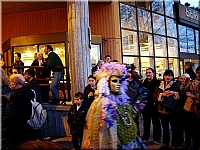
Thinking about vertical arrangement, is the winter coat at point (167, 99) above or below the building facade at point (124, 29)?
below

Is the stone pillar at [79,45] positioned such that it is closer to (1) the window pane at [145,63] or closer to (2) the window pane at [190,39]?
(1) the window pane at [145,63]

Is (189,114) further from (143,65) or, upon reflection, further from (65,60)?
(143,65)

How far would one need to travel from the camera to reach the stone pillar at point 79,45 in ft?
24.5

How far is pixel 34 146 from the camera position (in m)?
2.11

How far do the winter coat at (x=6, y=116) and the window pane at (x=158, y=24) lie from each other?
13090 millimetres

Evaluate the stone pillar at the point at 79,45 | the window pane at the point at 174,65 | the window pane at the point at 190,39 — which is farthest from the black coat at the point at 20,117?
the window pane at the point at 190,39

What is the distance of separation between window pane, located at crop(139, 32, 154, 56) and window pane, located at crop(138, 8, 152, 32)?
0.32 metres

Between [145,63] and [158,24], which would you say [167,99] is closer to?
[145,63]

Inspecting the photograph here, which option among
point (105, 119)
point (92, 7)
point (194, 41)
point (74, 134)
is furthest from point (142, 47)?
point (105, 119)

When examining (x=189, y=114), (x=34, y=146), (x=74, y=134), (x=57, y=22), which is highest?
(x=57, y=22)

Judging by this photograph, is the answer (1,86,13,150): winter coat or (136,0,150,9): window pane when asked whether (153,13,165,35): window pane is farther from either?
(1,86,13,150): winter coat

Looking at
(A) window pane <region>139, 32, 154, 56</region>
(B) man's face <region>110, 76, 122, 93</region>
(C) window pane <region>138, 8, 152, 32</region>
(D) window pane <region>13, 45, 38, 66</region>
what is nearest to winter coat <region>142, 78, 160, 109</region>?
(B) man's face <region>110, 76, 122, 93</region>

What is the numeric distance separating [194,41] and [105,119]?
756 inches

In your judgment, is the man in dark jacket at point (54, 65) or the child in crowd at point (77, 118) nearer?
the child in crowd at point (77, 118)
